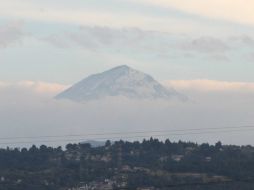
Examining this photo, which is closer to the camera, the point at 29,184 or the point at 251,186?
the point at 251,186

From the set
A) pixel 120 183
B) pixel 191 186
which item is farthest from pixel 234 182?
pixel 120 183

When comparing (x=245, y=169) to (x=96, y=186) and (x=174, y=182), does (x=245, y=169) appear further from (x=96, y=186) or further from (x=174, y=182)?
(x=96, y=186)

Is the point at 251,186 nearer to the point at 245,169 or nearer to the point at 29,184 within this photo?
the point at 245,169

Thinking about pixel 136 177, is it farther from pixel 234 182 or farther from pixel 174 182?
pixel 234 182

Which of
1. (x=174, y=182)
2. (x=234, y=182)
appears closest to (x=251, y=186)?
(x=234, y=182)

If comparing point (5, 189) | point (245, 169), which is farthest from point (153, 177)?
point (5, 189)

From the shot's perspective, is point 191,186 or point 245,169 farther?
point 245,169

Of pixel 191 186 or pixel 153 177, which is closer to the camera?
pixel 191 186
